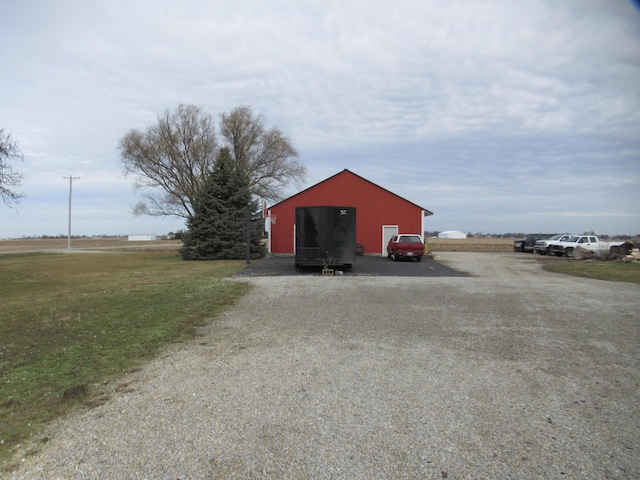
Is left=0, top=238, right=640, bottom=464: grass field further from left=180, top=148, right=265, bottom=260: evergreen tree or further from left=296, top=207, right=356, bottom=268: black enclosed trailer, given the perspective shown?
left=180, top=148, right=265, bottom=260: evergreen tree

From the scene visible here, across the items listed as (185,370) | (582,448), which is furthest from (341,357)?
(582,448)

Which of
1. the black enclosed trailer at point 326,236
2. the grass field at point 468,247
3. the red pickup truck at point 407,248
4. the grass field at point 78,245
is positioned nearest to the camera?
the black enclosed trailer at point 326,236

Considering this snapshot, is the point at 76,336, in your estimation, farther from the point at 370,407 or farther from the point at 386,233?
the point at 386,233

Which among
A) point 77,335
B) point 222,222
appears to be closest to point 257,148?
point 222,222

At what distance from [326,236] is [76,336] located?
463 inches

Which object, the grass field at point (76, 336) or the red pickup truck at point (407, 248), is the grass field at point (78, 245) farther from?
the grass field at point (76, 336)

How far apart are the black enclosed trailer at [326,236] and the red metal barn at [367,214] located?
13318 millimetres

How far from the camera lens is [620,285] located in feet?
47.9

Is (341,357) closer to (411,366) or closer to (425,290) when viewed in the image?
(411,366)

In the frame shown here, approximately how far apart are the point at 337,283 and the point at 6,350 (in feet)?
32.2

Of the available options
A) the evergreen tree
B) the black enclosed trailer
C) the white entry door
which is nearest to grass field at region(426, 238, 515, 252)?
the white entry door

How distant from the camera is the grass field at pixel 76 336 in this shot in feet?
13.5

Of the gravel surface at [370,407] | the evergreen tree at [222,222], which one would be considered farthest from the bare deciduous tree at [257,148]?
the gravel surface at [370,407]

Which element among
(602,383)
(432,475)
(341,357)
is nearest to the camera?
(432,475)
